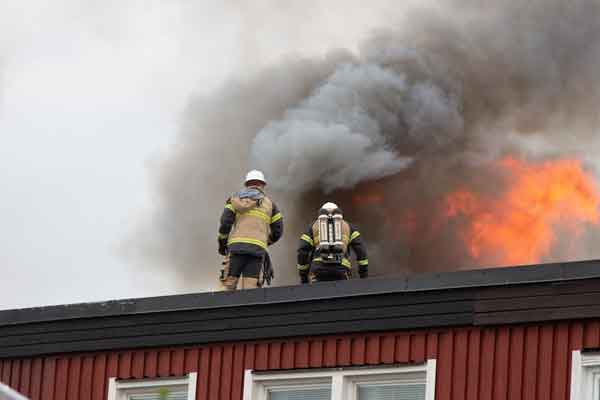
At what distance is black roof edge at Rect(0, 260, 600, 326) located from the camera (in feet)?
50.2

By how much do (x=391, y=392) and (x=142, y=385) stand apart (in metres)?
2.78

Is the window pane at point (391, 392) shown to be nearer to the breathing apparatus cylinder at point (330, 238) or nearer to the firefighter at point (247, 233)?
the firefighter at point (247, 233)

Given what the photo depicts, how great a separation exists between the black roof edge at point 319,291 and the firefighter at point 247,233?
11.1ft

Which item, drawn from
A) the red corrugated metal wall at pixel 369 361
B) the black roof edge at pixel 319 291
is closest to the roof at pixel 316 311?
the black roof edge at pixel 319 291

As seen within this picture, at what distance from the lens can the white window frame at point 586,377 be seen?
48.9ft

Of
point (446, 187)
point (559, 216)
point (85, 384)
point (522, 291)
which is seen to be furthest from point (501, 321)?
point (446, 187)

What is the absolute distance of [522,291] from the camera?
15.5 m

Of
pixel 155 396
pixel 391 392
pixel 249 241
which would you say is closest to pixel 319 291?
pixel 391 392

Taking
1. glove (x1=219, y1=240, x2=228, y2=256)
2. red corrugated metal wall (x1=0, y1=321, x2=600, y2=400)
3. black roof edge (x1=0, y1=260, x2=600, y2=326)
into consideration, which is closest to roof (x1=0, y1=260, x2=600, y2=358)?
black roof edge (x1=0, y1=260, x2=600, y2=326)

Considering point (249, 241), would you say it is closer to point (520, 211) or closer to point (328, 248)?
point (328, 248)

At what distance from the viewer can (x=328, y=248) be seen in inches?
840

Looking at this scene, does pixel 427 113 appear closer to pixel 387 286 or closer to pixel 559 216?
pixel 559 216

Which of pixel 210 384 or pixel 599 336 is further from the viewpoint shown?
pixel 210 384

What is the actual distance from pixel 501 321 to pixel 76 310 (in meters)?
4.81
